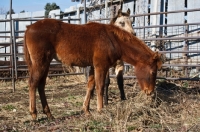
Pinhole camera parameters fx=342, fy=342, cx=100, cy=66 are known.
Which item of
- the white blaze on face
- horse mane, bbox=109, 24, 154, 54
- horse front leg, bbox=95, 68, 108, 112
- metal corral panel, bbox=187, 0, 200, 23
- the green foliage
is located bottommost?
the green foliage

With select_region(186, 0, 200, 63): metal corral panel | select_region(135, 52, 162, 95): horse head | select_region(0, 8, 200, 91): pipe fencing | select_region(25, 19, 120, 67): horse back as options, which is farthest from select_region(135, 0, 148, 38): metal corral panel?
select_region(25, 19, 120, 67): horse back

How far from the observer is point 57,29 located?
18.8 ft

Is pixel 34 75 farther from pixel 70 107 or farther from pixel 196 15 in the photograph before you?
pixel 196 15

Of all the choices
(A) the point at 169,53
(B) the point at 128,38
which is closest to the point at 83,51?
(B) the point at 128,38

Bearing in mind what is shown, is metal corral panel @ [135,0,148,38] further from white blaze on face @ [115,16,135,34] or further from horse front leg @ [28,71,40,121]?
horse front leg @ [28,71,40,121]

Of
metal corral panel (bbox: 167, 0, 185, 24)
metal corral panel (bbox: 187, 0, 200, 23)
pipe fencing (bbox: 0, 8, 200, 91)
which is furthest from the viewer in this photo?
metal corral panel (bbox: 167, 0, 185, 24)

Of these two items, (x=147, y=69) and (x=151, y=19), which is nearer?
(x=147, y=69)

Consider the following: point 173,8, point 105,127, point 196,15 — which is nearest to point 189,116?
point 105,127

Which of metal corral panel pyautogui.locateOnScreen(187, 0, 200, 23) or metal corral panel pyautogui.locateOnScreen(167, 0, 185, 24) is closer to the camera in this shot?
metal corral panel pyautogui.locateOnScreen(187, 0, 200, 23)

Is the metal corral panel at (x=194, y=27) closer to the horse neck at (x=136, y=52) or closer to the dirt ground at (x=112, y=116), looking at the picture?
the dirt ground at (x=112, y=116)

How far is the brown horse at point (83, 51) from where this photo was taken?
5508 mm

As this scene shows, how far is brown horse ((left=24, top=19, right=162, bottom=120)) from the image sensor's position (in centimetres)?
551

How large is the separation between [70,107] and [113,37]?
69.8 inches

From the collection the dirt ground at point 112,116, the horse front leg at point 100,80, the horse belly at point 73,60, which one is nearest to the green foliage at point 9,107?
the dirt ground at point 112,116
